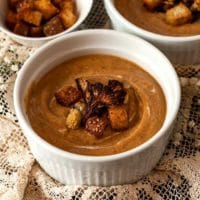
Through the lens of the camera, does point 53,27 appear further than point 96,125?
Yes

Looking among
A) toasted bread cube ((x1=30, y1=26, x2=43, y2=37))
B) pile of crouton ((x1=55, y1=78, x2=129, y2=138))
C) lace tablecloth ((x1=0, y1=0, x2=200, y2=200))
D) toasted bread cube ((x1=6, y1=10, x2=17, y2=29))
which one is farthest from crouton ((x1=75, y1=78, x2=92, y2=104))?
toasted bread cube ((x1=6, y1=10, x2=17, y2=29))

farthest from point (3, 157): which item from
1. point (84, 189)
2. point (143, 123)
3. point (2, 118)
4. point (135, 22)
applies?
point (135, 22)

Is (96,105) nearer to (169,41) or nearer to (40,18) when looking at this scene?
(169,41)

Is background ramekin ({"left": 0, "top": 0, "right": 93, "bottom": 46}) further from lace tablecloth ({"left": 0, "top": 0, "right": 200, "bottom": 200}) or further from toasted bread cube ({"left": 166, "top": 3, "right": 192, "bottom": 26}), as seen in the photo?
toasted bread cube ({"left": 166, "top": 3, "right": 192, "bottom": 26})

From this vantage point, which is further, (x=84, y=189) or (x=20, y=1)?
(x=20, y=1)

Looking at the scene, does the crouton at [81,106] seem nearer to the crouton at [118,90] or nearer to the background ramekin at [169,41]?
the crouton at [118,90]

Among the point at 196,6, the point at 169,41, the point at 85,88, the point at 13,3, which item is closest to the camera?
the point at 85,88

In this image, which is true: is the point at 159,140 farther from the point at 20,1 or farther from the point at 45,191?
the point at 20,1

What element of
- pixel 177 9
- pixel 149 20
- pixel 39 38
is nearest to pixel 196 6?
pixel 177 9
